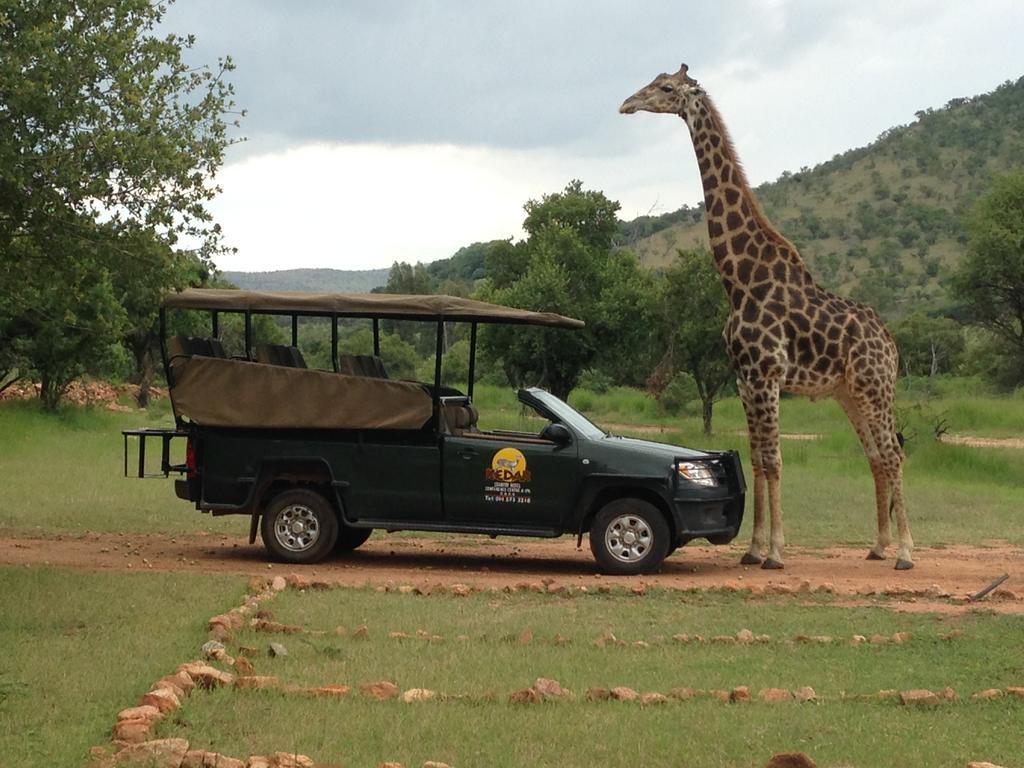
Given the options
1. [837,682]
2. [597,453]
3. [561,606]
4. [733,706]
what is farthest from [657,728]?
[597,453]

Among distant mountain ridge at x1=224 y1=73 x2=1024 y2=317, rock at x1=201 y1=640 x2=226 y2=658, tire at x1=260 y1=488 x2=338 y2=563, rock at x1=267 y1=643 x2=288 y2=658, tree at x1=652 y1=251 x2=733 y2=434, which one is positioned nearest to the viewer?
rock at x1=201 y1=640 x2=226 y2=658

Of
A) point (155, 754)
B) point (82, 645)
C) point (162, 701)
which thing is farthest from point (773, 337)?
point (155, 754)

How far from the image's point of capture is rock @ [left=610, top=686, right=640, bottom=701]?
291 inches

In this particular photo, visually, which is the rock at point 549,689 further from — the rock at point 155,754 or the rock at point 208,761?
the rock at point 155,754

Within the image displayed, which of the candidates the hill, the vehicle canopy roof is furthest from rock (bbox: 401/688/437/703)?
the hill

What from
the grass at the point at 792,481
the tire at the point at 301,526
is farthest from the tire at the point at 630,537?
the grass at the point at 792,481

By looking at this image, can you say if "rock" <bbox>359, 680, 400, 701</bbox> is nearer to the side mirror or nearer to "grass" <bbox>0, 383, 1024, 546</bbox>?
A: the side mirror

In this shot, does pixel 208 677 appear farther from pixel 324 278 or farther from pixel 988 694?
pixel 324 278

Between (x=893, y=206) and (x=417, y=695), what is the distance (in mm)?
75771

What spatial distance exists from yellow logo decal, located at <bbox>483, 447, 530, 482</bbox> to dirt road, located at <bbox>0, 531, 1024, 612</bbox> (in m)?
0.91

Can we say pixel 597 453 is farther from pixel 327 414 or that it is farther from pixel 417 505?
pixel 327 414

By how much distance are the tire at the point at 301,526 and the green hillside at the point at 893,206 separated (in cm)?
5179

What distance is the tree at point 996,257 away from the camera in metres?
27.8

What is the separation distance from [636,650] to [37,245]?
20.6ft
